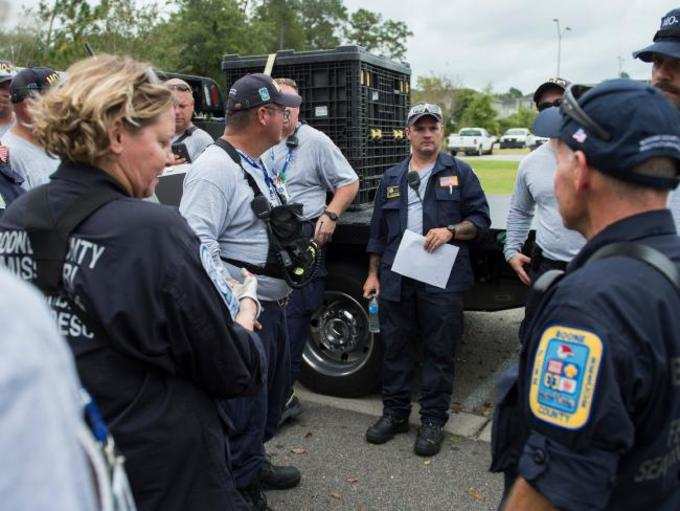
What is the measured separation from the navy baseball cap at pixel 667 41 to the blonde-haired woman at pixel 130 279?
2.14m

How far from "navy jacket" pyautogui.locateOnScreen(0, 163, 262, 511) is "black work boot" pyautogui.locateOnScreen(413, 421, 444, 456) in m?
2.19

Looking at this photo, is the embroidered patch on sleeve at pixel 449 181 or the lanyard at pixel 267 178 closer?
the lanyard at pixel 267 178

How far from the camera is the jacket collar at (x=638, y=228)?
4.48 ft

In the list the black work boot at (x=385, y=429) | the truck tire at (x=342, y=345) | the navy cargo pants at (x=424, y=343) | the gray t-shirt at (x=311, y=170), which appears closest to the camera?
the navy cargo pants at (x=424, y=343)

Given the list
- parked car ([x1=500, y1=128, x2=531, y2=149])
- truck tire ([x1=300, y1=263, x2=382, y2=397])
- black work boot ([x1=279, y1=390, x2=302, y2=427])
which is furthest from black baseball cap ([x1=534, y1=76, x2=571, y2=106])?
parked car ([x1=500, y1=128, x2=531, y2=149])

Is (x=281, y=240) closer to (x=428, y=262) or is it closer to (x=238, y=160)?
(x=238, y=160)

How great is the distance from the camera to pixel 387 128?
5270 millimetres

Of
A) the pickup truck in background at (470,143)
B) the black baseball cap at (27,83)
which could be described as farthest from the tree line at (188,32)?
the pickup truck in background at (470,143)

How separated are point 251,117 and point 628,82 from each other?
1.95 metres

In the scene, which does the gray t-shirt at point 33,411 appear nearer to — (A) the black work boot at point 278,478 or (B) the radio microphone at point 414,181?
(A) the black work boot at point 278,478

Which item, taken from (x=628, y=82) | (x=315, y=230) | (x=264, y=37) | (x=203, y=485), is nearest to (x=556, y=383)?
(x=628, y=82)

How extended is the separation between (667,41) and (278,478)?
2.85 m

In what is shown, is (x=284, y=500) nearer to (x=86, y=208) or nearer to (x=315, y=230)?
(x=315, y=230)

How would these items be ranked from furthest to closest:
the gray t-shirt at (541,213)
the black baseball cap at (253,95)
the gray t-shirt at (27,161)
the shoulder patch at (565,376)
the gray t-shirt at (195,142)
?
1. the gray t-shirt at (195,142)
2. the gray t-shirt at (27,161)
3. the gray t-shirt at (541,213)
4. the black baseball cap at (253,95)
5. the shoulder patch at (565,376)
